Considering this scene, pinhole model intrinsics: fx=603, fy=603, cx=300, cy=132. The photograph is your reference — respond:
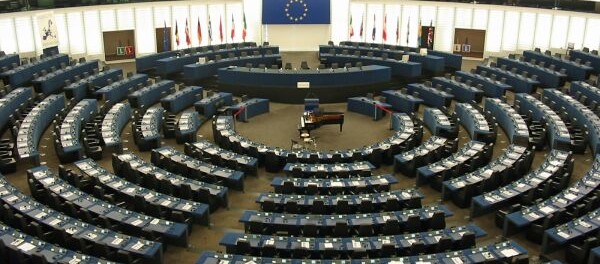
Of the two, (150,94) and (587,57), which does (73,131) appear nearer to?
(150,94)

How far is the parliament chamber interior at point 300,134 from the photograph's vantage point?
17.8 meters

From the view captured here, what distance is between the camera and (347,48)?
1585 inches

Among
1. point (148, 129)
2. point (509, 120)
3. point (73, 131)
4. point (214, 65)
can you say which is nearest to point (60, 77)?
point (73, 131)

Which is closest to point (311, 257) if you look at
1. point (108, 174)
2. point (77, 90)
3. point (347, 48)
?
point (108, 174)

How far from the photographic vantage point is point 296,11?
42688 mm

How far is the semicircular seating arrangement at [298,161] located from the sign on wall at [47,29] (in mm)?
2466

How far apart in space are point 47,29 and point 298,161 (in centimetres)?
2210

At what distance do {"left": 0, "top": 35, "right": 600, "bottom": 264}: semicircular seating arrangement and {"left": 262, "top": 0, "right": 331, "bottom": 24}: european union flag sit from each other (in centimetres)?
513

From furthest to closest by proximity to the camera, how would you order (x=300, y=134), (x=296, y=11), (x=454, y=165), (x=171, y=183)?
1. (x=296, y=11)
2. (x=300, y=134)
3. (x=454, y=165)
4. (x=171, y=183)

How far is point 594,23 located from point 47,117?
33.6 m

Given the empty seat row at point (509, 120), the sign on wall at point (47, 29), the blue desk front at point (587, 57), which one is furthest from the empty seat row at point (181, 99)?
the blue desk front at point (587, 57)

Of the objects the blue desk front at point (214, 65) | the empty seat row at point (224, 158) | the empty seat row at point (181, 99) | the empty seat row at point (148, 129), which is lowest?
the empty seat row at point (224, 158)

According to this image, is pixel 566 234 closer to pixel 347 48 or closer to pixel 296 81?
pixel 296 81

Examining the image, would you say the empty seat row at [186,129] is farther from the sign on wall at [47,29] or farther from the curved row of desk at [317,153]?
the sign on wall at [47,29]
